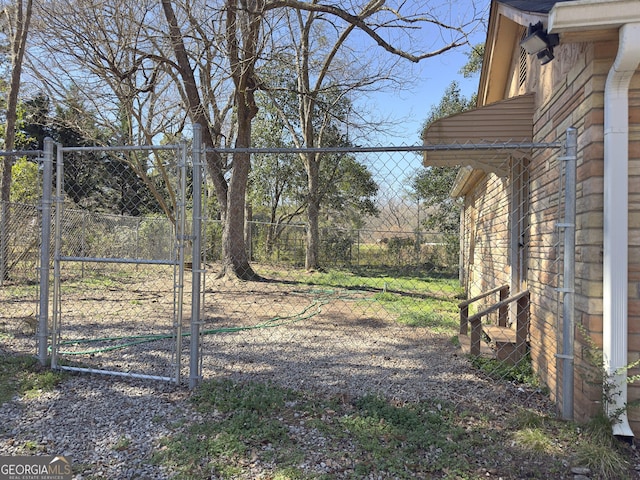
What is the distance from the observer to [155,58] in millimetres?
9359

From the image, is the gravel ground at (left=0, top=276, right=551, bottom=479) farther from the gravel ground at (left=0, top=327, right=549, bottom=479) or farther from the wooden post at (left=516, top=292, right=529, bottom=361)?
the wooden post at (left=516, top=292, right=529, bottom=361)

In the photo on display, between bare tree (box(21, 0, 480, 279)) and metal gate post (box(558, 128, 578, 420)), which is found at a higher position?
bare tree (box(21, 0, 480, 279))

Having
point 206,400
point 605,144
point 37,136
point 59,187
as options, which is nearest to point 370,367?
point 206,400

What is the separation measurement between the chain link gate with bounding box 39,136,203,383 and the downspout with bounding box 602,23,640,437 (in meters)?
2.78

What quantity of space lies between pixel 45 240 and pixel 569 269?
13.6ft

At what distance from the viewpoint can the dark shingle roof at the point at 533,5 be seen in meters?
2.78

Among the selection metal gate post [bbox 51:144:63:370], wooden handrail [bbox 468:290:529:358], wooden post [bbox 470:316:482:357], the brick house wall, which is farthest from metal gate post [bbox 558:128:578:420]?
metal gate post [bbox 51:144:63:370]

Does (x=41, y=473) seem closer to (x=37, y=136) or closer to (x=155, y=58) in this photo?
(x=155, y=58)

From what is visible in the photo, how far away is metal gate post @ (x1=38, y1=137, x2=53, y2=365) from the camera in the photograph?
3688 mm

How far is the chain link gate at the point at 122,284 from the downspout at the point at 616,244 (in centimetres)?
278

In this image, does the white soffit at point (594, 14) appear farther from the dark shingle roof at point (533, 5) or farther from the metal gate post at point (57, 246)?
the metal gate post at point (57, 246)

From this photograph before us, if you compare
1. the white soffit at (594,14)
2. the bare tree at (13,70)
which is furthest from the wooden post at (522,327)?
the bare tree at (13,70)

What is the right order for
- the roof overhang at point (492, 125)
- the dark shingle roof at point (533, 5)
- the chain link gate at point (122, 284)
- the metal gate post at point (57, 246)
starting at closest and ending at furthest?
the dark shingle roof at point (533, 5) → the chain link gate at point (122, 284) → the metal gate post at point (57, 246) → the roof overhang at point (492, 125)

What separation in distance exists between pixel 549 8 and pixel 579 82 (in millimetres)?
625
